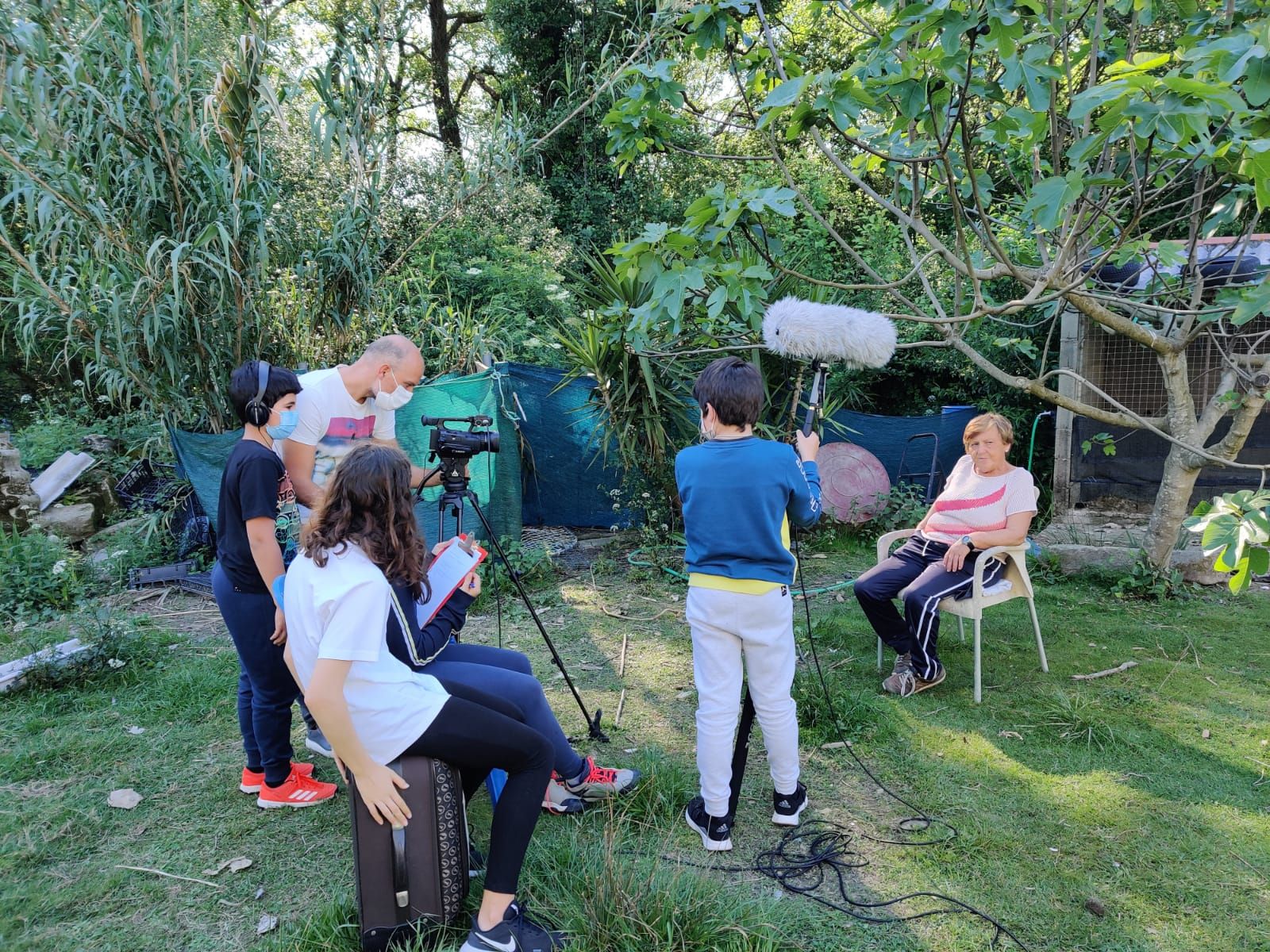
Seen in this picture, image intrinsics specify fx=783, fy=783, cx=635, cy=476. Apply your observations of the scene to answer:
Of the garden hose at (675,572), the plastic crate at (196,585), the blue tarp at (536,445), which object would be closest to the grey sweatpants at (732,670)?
the garden hose at (675,572)

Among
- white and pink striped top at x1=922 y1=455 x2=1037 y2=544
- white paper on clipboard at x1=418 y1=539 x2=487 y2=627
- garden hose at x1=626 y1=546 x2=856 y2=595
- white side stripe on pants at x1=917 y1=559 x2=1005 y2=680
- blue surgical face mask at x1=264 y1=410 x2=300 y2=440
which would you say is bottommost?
garden hose at x1=626 y1=546 x2=856 y2=595

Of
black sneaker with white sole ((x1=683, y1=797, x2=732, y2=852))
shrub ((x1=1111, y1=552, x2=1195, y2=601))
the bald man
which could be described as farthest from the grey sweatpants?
shrub ((x1=1111, y1=552, x2=1195, y2=601))

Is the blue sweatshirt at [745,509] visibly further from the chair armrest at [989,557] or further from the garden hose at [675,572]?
the garden hose at [675,572]

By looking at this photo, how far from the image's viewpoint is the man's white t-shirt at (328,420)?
10.0 feet

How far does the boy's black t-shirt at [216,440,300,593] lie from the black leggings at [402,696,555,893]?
107cm

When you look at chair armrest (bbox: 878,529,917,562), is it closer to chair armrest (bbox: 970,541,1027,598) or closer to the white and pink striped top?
the white and pink striped top

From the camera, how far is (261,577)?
269 centimetres

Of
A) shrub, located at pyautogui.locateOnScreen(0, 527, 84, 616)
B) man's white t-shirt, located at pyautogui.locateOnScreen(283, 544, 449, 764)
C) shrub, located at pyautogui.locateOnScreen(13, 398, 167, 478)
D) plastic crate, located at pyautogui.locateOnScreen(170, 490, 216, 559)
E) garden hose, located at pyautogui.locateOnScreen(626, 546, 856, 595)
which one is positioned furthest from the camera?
shrub, located at pyautogui.locateOnScreen(13, 398, 167, 478)

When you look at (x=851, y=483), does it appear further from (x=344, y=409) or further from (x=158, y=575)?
(x=158, y=575)

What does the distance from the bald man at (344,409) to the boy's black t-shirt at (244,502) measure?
0.36m

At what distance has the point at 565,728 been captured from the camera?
351 cm

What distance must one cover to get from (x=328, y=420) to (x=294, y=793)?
142 cm

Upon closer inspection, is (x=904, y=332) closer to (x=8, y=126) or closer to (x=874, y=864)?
(x=874, y=864)

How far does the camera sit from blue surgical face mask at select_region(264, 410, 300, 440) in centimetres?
272
